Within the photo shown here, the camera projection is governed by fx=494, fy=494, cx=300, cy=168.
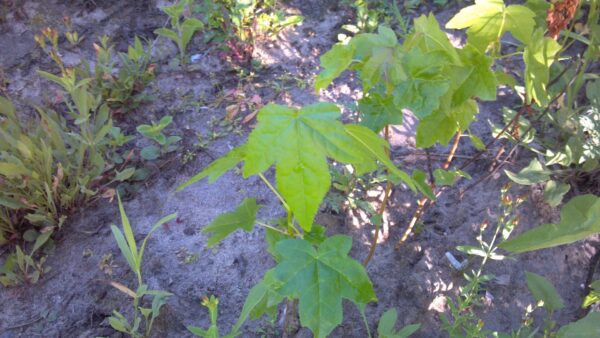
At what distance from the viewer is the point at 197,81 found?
300cm

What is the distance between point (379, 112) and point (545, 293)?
94 cm

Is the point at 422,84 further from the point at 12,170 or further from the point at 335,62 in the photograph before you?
the point at 12,170

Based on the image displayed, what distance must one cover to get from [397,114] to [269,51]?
2011mm

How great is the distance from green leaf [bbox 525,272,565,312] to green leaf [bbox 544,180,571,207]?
0.50 meters

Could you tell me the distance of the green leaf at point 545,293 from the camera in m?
1.69

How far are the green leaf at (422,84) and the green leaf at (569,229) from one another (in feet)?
1.23

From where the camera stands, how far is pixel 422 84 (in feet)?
4.01

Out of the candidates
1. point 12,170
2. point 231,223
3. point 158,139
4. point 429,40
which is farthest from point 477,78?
point 12,170

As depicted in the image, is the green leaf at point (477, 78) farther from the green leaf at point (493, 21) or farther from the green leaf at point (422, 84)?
the green leaf at point (422, 84)

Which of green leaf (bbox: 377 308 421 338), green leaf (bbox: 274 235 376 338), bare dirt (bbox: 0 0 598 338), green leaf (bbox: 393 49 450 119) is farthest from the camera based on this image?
bare dirt (bbox: 0 0 598 338)

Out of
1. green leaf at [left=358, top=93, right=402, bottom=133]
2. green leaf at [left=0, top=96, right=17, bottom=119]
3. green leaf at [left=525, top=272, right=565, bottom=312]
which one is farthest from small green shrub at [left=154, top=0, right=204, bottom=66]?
green leaf at [left=525, top=272, right=565, bottom=312]

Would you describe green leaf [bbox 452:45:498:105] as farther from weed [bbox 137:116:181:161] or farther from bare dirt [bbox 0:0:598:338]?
weed [bbox 137:116:181:161]

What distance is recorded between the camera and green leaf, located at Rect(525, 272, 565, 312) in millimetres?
1687

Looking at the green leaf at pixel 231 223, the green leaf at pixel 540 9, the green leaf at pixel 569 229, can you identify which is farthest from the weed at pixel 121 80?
the green leaf at pixel 569 229
